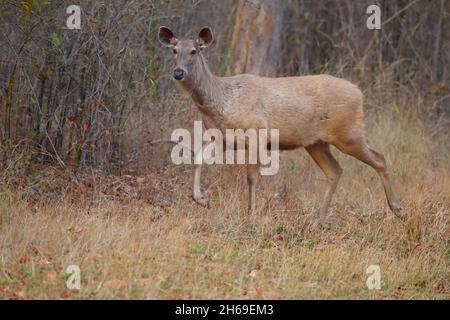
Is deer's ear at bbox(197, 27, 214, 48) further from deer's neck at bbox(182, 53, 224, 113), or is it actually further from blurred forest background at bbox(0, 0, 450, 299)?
blurred forest background at bbox(0, 0, 450, 299)

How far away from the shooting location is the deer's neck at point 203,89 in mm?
9539

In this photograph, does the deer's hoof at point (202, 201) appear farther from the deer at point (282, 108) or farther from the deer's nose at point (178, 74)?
the deer's nose at point (178, 74)

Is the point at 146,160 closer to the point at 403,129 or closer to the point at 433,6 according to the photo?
the point at 403,129

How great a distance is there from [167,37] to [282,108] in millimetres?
1699

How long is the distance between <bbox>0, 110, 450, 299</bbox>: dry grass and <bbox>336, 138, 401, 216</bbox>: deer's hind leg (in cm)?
17

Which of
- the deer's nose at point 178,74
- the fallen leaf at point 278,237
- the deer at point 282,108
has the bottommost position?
the fallen leaf at point 278,237

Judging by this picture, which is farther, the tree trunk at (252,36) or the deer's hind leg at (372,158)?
the tree trunk at (252,36)

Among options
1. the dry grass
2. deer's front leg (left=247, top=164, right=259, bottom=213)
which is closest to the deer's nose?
deer's front leg (left=247, top=164, right=259, bottom=213)

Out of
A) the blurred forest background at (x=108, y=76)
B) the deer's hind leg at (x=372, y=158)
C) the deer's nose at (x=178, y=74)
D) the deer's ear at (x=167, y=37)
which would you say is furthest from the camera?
the deer's hind leg at (x=372, y=158)

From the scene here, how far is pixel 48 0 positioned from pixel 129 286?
15.6 ft

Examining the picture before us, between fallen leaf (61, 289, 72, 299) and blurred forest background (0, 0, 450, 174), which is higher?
blurred forest background (0, 0, 450, 174)

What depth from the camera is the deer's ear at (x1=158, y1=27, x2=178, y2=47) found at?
9.67 m

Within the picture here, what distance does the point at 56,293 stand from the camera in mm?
6477

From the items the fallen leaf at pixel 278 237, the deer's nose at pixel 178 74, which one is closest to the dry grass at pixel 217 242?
the fallen leaf at pixel 278 237
